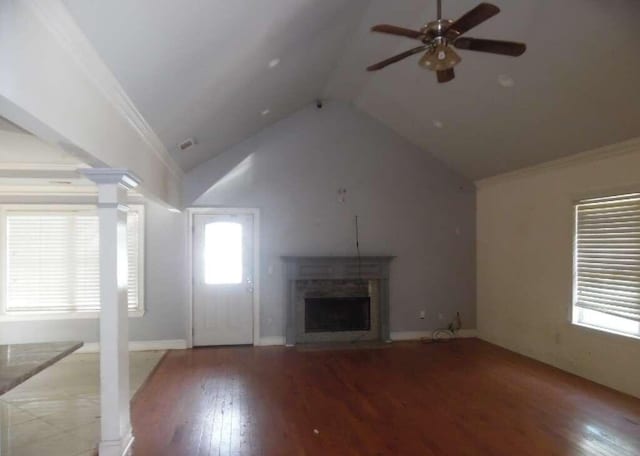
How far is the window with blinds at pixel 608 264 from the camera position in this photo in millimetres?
4047

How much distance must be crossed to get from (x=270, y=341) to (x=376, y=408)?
259cm

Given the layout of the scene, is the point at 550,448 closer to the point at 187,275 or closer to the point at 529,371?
the point at 529,371

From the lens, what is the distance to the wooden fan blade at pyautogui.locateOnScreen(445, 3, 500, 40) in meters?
2.26

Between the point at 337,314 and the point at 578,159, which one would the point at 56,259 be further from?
the point at 578,159

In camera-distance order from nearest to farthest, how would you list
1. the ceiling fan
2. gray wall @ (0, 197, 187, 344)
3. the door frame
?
the ceiling fan → gray wall @ (0, 197, 187, 344) → the door frame

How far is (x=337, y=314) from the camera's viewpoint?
20.3 feet

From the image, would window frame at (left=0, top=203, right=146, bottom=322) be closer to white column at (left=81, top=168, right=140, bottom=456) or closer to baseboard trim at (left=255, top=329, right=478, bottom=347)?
baseboard trim at (left=255, top=329, right=478, bottom=347)

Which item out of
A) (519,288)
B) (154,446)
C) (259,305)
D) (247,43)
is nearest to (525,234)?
(519,288)


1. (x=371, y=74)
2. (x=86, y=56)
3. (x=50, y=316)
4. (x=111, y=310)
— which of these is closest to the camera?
(x=86, y=56)

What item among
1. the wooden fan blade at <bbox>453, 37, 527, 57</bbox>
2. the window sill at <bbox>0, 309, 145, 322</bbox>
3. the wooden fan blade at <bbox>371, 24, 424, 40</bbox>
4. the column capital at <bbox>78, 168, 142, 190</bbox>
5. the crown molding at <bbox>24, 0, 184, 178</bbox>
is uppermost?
the wooden fan blade at <bbox>371, 24, 424, 40</bbox>

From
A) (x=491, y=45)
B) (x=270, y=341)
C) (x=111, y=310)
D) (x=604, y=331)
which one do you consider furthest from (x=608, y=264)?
(x=111, y=310)

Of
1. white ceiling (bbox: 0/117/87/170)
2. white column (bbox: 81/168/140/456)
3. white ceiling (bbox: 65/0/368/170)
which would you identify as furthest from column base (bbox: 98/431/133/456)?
white ceiling (bbox: 65/0/368/170)

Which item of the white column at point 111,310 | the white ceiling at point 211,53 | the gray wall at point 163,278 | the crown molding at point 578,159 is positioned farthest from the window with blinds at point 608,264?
the gray wall at point 163,278

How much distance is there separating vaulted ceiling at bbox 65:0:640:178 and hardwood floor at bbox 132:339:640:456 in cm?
250
